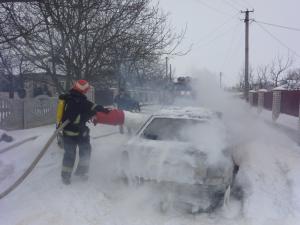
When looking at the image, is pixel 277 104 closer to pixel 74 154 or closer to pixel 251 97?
pixel 251 97

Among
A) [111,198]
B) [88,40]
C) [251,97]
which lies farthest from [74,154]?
[251,97]

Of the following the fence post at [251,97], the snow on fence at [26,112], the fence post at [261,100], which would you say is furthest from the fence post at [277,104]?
the snow on fence at [26,112]

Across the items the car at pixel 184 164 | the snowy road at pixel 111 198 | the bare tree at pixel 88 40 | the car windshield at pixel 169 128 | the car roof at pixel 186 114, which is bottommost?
the snowy road at pixel 111 198

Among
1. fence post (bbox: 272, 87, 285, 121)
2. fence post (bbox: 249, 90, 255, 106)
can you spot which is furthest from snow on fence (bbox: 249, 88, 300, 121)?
fence post (bbox: 249, 90, 255, 106)

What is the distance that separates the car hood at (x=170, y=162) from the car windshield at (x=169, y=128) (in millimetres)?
383

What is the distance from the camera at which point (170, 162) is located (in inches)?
204

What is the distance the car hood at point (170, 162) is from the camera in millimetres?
5039

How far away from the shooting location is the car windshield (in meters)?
6.09

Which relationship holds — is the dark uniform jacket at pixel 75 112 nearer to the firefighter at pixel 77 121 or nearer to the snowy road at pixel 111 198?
the firefighter at pixel 77 121

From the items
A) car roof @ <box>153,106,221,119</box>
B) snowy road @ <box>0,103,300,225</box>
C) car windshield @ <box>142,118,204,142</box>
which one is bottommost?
snowy road @ <box>0,103,300,225</box>

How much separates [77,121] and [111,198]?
1401 millimetres

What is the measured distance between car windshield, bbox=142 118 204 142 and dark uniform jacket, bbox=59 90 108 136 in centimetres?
106

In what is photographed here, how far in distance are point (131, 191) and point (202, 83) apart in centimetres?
847

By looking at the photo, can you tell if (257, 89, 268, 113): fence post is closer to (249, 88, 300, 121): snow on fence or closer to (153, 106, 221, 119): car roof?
(249, 88, 300, 121): snow on fence
